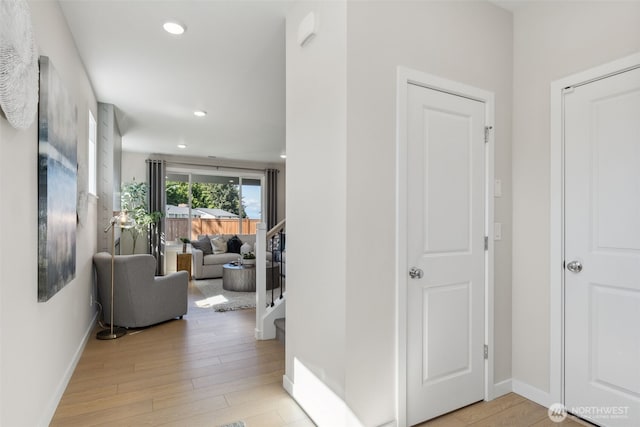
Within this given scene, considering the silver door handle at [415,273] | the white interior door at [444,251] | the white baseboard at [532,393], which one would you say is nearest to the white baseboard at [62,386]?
the white interior door at [444,251]

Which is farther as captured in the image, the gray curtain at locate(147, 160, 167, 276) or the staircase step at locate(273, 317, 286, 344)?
the gray curtain at locate(147, 160, 167, 276)

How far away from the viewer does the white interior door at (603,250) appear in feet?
6.40

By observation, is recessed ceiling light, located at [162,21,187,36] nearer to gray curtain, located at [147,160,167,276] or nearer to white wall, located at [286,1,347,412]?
white wall, located at [286,1,347,412]

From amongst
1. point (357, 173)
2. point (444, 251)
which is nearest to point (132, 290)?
point (357, 173)

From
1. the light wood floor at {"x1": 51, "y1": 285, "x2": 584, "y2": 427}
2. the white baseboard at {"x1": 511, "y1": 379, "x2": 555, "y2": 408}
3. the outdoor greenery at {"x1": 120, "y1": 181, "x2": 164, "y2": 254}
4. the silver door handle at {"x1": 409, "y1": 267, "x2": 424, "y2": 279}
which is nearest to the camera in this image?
the silver door handle at {"x1": 409, "y1": 267, "x2": 424, "y2": 279}

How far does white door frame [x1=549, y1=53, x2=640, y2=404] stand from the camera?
224cm

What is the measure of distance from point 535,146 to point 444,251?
1.01 metres

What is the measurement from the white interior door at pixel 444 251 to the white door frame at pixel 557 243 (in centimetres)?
43

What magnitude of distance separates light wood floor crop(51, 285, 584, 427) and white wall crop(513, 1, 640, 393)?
423mm

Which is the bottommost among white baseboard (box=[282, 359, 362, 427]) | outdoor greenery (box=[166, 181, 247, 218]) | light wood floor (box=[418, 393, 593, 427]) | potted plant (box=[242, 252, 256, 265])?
light wood floor (box=[418, 393, 593, 427])

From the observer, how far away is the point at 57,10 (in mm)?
2404

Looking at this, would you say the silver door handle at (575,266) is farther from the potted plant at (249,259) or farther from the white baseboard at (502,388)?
the potted plant at (249,259)

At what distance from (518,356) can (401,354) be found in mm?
1072

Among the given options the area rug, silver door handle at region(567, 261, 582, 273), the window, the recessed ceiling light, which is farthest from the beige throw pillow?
silver door handle at region(567, 261, 582, 273)
